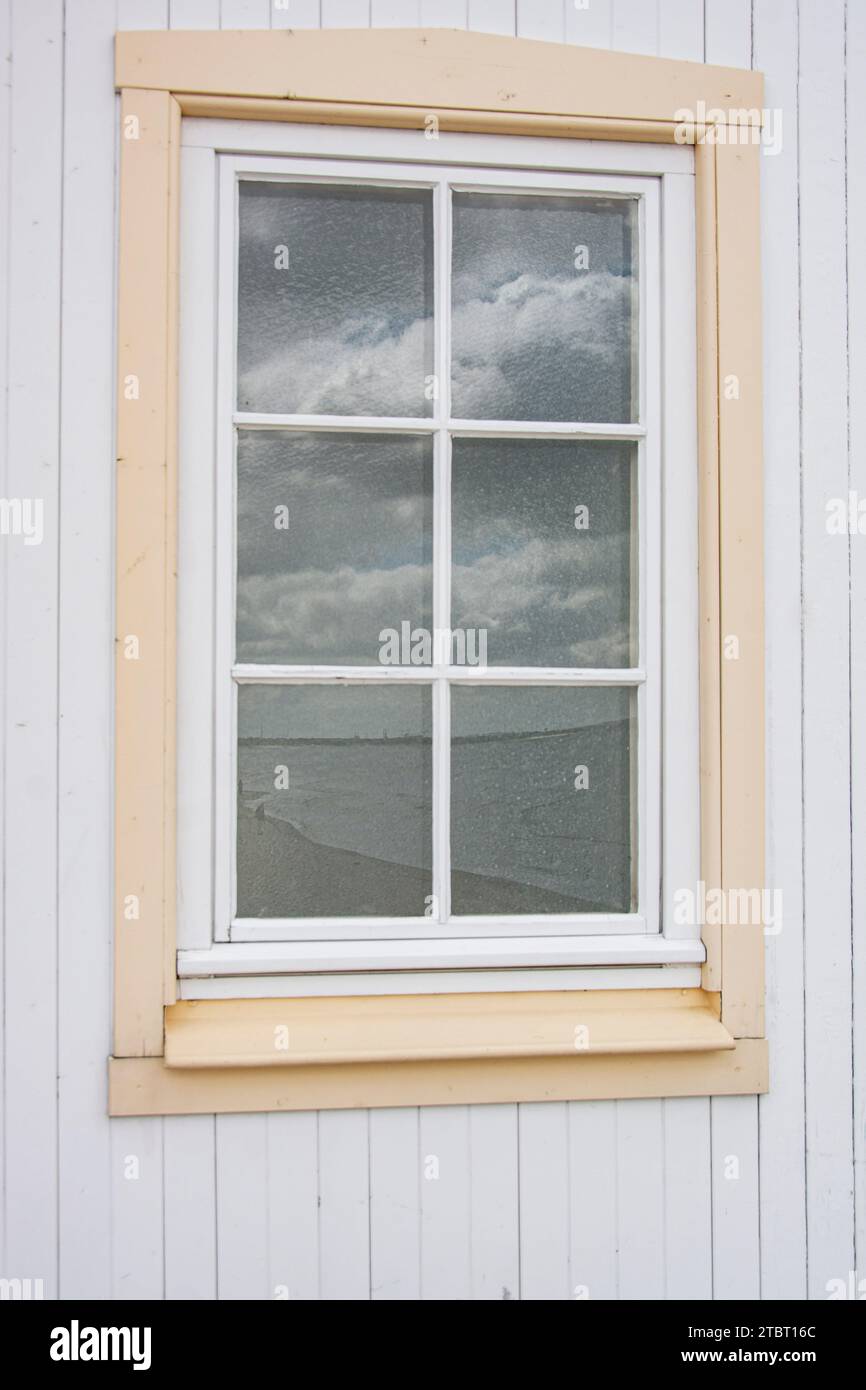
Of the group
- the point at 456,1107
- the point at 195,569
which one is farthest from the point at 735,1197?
the point at 195,569

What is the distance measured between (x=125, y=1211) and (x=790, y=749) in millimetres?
1589

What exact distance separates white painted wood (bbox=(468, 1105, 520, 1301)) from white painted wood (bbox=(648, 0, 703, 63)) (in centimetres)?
215

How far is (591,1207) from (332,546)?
4.65 ft

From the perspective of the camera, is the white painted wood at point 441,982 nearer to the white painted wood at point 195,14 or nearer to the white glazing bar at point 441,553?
the white glazing bar at point 441,553

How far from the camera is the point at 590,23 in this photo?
7.05 ft

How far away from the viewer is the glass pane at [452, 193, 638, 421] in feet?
7.23

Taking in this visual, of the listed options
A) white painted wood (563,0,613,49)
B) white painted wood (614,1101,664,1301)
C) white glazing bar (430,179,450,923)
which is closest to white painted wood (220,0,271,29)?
white glazing bar (430,179,450,923)

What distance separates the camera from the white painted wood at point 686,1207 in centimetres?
214

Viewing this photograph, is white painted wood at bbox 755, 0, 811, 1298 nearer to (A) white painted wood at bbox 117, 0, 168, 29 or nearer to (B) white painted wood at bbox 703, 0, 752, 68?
(B) white painted wood at bbox 703, 0, 752, 68

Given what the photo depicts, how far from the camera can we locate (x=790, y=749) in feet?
7.20

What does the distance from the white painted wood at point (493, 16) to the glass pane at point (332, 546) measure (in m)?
0.81

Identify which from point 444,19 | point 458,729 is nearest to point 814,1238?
point 458,729

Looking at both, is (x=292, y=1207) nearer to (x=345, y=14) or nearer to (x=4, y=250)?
(x=4, y=250)

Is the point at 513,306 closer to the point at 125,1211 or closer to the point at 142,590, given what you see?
the point at 142,590
